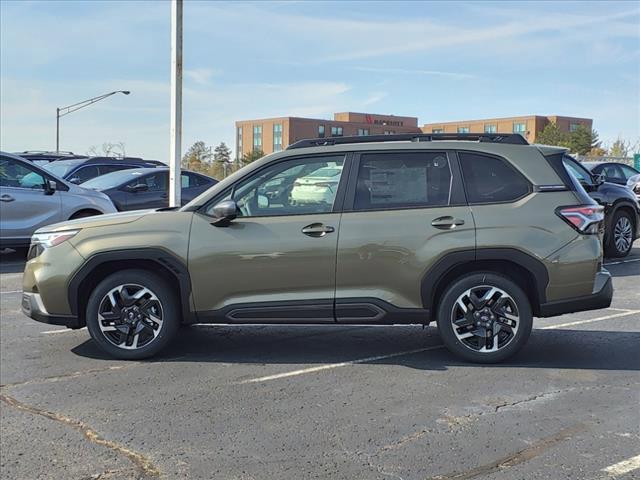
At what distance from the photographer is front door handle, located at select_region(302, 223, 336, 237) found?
5.52m

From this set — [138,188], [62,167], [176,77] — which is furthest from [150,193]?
[62,167]

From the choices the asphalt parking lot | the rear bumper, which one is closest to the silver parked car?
the asphalt parking lot

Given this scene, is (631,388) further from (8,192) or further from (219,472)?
(8,192)

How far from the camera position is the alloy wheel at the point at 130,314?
18.7 feet

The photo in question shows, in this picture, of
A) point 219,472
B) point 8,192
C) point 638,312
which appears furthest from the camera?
point 8,192

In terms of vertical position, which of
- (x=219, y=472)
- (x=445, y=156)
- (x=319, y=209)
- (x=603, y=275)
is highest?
(x=445, y=156)

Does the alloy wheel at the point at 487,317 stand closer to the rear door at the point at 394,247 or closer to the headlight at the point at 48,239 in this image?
the rear door at the point at 394,247

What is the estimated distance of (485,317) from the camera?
217 inches

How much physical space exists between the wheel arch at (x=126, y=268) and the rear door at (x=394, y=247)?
1.26 meters

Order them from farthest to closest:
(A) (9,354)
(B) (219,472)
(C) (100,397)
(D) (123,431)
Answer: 1. (A) (9,354)
2. (C) (100,397)
3. (D) (123,431)
4. (B) (219,472)

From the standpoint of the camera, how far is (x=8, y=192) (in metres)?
11.3

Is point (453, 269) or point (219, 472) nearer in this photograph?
point (219, 472)

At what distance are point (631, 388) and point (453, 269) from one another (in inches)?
61.0

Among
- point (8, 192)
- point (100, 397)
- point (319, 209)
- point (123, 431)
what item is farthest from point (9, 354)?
point (8, 192)
